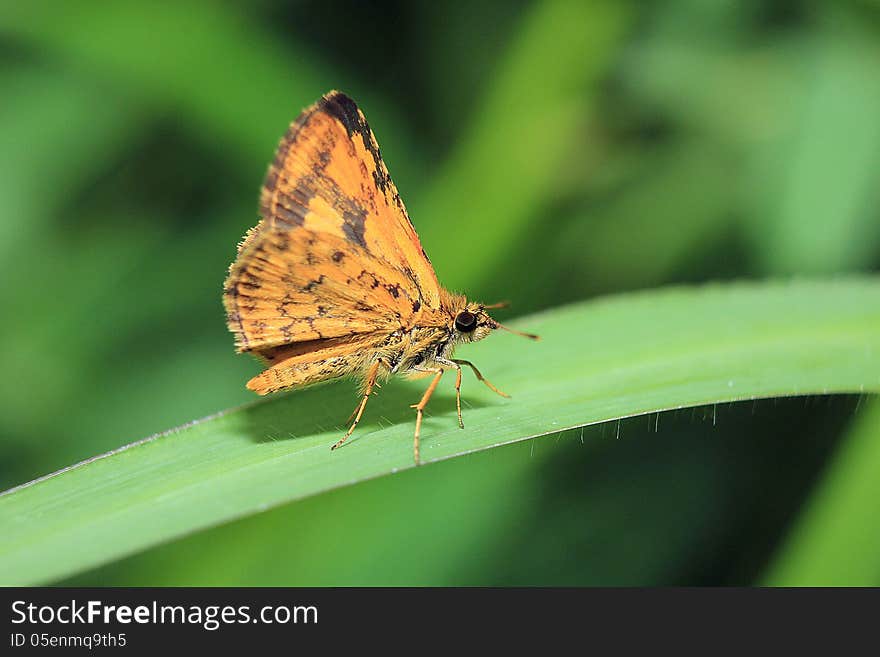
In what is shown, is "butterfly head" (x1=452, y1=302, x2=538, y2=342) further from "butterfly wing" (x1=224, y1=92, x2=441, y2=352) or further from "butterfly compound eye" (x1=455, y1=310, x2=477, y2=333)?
"butterfly wing" (x1=224, y1=92, x2=441, y2=352)

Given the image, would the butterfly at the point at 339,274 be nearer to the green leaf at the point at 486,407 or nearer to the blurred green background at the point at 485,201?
the green leaf at the point at 486,407

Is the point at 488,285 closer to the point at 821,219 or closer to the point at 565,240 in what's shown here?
the point at 565,240

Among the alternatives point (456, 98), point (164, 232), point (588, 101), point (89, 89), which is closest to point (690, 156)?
point (588, 101)

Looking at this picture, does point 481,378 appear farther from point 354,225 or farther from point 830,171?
point 830,171

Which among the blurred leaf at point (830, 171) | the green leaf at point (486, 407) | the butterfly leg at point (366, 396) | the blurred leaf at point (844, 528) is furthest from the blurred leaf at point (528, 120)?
the blurred leaf at point (844, 528)

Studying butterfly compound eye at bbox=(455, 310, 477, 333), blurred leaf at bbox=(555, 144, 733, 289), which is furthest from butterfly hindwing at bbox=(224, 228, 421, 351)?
blurred leaf at bbox=(555, 144, 733, 289)

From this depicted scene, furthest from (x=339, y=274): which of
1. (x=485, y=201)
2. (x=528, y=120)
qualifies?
(x=528, y=120)

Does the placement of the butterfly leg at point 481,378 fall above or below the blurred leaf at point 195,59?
below
